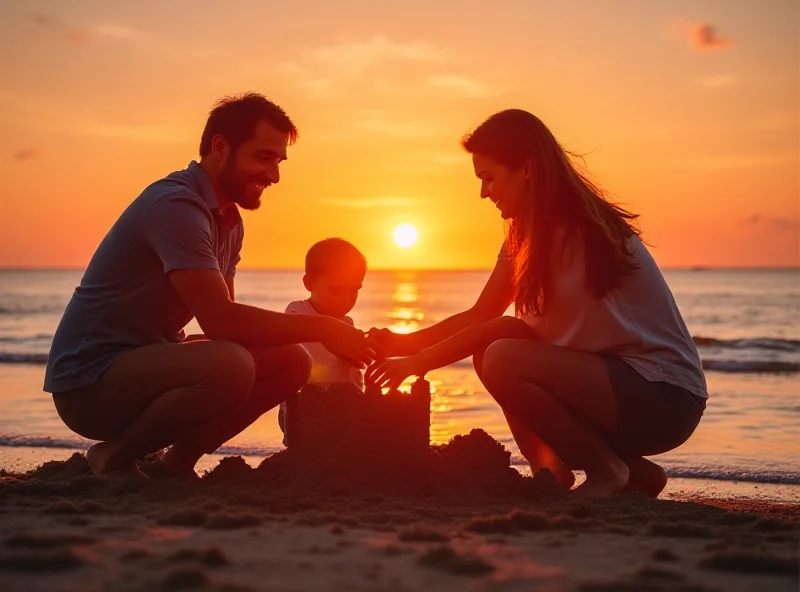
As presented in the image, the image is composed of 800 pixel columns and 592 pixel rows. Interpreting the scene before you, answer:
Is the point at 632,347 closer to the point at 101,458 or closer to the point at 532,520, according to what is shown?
the point at 532,520

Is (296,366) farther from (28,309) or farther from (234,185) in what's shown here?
(28,309)

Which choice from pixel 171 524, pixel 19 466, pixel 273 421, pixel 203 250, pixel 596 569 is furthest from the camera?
pixel 273 421

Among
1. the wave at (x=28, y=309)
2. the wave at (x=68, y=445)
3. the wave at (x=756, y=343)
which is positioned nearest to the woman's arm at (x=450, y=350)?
the wave at (x=68, y=445)

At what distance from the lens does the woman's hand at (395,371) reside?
416 cm

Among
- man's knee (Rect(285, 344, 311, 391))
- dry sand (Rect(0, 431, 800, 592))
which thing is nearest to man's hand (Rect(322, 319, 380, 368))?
man's knee (Rect(285, 344, 311, 391))

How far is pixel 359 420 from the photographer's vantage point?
4.11 metres

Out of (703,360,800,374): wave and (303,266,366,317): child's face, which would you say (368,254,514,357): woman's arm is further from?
(703,360,800,374): wave

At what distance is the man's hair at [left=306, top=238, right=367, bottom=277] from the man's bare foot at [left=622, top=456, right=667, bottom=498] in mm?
1834

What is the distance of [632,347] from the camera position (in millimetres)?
4051

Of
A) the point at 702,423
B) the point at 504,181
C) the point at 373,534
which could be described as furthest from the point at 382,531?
the point at 702,423

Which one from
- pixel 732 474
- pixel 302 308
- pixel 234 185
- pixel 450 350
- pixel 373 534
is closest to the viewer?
pixel 373 534

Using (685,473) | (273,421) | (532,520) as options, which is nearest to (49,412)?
(273,421)

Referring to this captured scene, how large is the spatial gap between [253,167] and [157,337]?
0.96m

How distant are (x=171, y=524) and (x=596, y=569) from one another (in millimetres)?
1416
